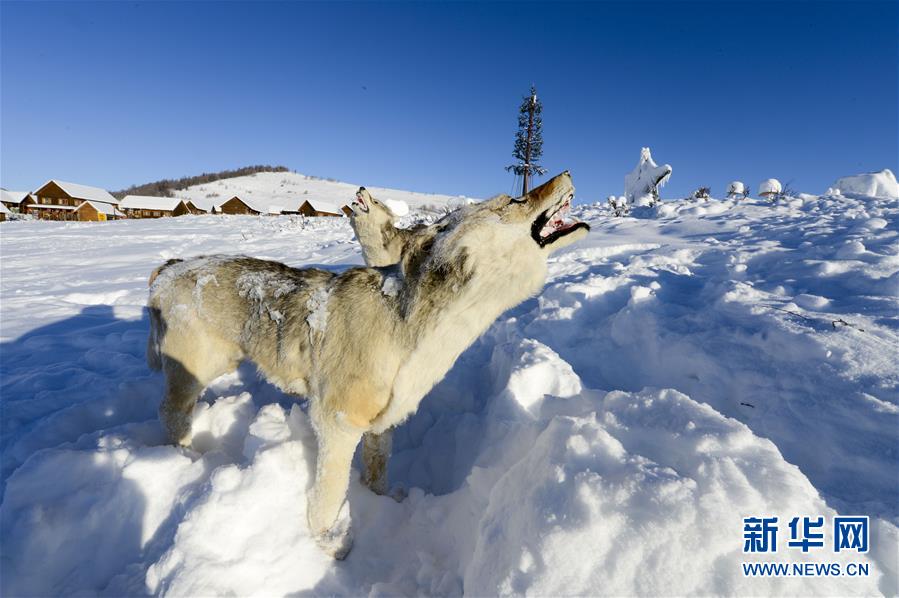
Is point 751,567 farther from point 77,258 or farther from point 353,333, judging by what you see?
point 77,258

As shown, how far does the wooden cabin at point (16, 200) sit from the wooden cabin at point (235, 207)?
2877 cm

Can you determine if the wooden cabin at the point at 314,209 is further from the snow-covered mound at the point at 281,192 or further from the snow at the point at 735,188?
the snow at the point at 735,188

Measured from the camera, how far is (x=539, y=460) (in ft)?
7.28

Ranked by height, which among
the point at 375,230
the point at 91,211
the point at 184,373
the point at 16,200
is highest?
the point at 16,200

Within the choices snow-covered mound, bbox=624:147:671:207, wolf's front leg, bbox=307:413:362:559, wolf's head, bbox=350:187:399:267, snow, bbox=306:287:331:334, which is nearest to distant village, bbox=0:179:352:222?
snow-covered mound, bbox=624:147:671:207

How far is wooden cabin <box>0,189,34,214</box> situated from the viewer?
183ft

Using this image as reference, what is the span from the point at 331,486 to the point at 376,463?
0.61 meters

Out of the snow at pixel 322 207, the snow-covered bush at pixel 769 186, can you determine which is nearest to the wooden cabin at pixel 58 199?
the snow at pixel 322 207

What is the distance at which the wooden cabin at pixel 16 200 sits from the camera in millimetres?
55875

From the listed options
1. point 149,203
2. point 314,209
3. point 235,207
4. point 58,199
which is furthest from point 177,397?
point 58,199

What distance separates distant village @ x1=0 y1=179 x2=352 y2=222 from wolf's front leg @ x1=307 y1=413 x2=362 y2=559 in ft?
179

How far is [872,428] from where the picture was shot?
2479mm

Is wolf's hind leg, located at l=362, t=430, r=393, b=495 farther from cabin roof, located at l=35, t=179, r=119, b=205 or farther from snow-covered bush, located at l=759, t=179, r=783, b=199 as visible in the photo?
cabin roof, located at l=35, t=179, r=119, b=205

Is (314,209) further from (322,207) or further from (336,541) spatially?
(336,541)
